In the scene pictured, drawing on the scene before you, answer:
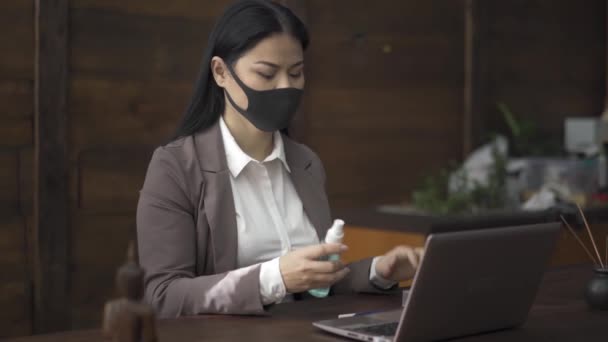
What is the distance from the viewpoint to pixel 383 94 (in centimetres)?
442

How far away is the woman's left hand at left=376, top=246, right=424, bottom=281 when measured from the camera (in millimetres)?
2107

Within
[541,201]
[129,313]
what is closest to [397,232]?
[541,201]

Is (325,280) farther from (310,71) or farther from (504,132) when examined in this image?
(504,132)

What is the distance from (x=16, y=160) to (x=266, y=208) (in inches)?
53.1

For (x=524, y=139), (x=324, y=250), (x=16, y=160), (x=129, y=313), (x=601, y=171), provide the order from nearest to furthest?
(x=129, y=313)
(x=324, y=250)
(x=16, y=160)
(x=601, y=171)
(x=524, y=139)

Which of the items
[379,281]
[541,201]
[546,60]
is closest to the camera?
[379,281]

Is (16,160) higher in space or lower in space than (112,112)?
lower

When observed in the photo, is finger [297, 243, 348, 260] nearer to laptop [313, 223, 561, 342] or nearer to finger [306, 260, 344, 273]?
finger [306, 260, 344, 273]

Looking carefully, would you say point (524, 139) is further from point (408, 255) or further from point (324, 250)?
Result: point (324, 250)

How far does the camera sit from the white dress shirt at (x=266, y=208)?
227 centimetres

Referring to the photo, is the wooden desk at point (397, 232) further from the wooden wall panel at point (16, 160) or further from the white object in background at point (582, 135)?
the wooden wall panel at point (16, 160)

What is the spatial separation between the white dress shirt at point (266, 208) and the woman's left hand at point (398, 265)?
32 millimetres

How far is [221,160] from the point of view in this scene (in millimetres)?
2258

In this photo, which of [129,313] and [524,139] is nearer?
[129,313]
